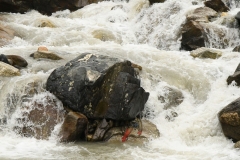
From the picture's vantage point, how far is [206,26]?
12641mm

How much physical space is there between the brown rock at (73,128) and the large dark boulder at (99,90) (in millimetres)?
232

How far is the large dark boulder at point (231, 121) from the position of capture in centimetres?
673

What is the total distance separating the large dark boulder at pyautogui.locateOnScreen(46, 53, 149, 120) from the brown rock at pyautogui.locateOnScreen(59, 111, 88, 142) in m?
0.23

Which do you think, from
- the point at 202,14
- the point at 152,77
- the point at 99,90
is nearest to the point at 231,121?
the point at 99,90

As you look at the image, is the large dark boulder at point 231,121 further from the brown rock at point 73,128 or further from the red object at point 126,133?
the brown rock at point 73,128

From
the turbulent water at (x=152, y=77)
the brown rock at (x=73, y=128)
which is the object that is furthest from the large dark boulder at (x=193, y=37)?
the brown rock at (x=73, y=128)

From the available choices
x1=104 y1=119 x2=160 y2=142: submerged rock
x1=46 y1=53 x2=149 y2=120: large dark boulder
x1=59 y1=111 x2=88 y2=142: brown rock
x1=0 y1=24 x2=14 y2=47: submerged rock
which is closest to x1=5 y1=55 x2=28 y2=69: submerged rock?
x1=46 y1=53 x2=149 y2=120: large dark boulder

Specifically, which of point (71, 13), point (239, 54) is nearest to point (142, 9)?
point (71, 13)

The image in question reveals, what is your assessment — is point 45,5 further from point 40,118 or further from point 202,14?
point 40,118

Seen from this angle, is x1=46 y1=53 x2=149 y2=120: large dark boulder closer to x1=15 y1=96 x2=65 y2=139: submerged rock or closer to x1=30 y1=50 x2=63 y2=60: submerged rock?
x1=15 y1=96 x2=65 y2=139: submerged rock

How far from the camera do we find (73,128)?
7.08 metres

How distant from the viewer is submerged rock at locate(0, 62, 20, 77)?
27.8 feet

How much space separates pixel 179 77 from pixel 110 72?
9.16 ft

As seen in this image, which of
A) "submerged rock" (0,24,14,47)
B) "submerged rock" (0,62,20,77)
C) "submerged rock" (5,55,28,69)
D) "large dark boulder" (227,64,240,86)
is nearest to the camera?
"submerged rock" (0,62,20,77)
